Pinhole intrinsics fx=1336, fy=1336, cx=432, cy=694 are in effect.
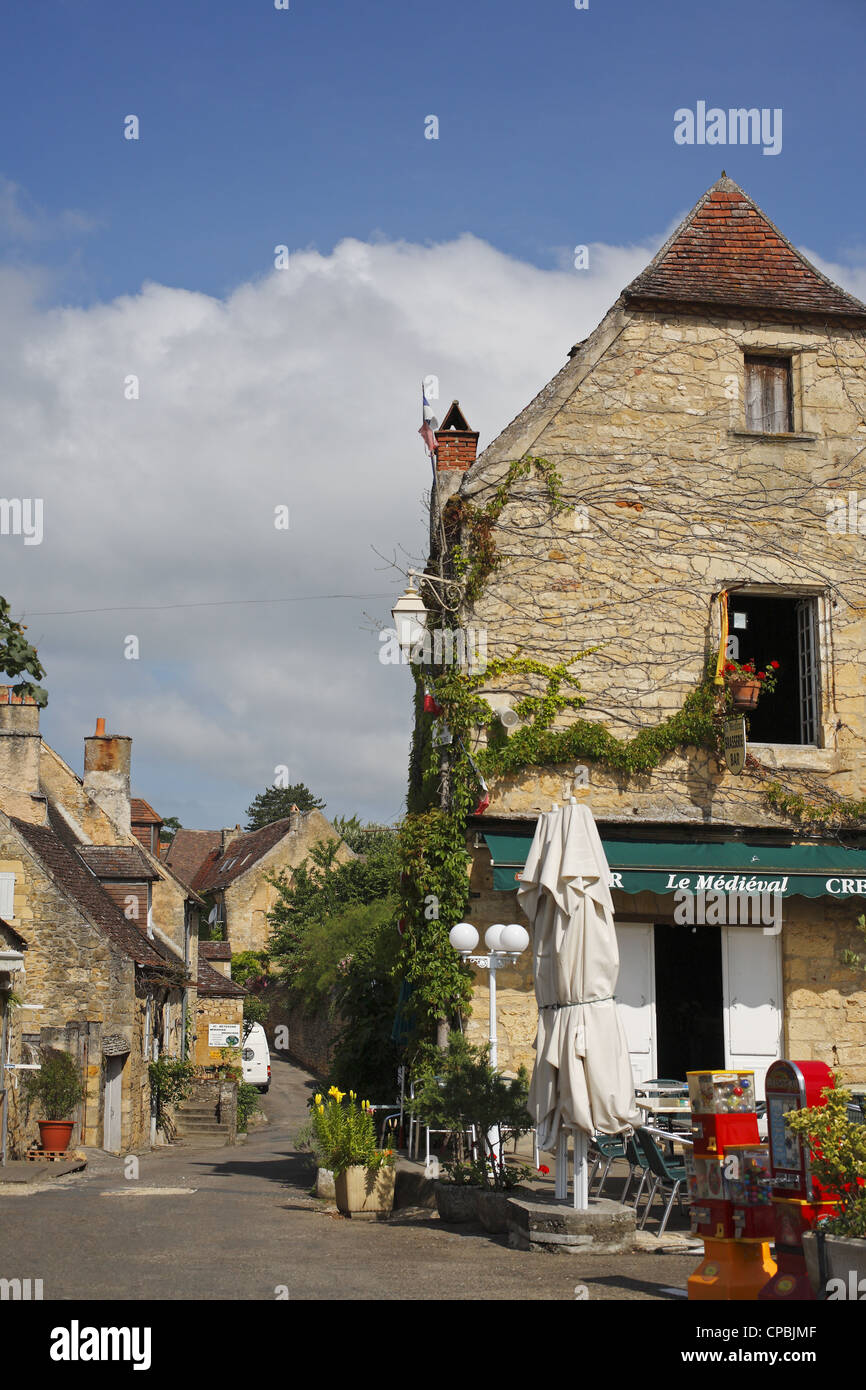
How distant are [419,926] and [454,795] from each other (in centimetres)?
132

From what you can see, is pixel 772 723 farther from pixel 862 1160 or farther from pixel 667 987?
pixel 862 1160

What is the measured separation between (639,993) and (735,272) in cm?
784

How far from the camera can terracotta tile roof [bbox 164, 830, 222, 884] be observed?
59.6 metres

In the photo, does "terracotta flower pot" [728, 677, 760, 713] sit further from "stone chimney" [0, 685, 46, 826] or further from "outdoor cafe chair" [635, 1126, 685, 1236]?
"stone chimney" [0, 685, 46, 826]

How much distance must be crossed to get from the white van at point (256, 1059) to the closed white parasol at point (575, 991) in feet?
90.5

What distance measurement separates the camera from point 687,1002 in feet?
57.9

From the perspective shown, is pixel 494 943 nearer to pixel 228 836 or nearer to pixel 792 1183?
pixel 792 1183

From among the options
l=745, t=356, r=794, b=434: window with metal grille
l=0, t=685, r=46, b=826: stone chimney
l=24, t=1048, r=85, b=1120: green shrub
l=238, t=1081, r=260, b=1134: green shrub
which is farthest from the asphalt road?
l=238, t=1081, r=260, b=1134: green shrub

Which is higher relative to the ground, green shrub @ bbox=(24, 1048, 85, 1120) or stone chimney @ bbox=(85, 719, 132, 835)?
stone chimney @ bbox=(85, 719, 132, 835)

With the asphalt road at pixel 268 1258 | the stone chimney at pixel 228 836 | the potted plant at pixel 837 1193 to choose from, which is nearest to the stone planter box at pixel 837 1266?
the potted plant at pixel 837 1193

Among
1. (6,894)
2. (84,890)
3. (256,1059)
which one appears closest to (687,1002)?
(6,894)

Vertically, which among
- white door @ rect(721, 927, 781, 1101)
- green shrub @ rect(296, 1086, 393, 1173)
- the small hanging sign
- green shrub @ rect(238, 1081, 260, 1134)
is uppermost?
the small hanging sign

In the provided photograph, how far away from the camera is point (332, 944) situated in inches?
1401

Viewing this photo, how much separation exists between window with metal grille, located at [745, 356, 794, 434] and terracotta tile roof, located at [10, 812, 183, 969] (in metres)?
13.3
